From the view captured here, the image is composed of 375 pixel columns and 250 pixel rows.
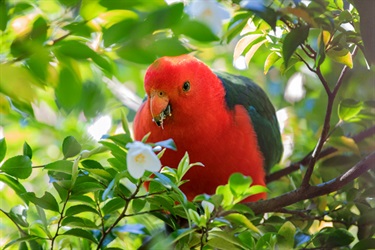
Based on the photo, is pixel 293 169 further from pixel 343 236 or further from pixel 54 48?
pixel 54 48

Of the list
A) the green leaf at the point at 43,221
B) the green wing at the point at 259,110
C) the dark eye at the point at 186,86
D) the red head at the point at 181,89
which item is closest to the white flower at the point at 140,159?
the green leaf at the point at 43,221

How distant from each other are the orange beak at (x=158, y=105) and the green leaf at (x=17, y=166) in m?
0.72

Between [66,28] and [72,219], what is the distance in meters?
0.49

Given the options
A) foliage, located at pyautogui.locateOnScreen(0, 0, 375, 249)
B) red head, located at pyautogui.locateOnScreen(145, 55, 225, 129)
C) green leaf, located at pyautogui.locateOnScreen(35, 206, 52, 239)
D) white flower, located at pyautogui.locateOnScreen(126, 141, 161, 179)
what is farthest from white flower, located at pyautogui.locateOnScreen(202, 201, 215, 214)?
red head, located at pyautogui.locateOnScreen(145, 55, 225, 129)

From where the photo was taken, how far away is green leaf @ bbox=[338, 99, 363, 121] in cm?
122

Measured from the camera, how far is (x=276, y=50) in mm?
1119

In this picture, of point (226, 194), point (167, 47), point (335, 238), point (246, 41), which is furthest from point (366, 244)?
point (167, 47)

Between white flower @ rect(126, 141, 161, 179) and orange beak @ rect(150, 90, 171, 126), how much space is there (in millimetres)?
870

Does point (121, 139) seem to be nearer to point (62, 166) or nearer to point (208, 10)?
point (62, 166)

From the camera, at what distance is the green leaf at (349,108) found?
1220 mm

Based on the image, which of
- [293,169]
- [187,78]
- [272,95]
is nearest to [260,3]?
[187,78]

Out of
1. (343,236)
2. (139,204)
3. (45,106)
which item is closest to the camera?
(139,204)

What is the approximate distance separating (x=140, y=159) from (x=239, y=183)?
0.16 meters

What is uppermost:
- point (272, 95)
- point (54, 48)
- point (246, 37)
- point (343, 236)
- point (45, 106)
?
point (54, 48)
